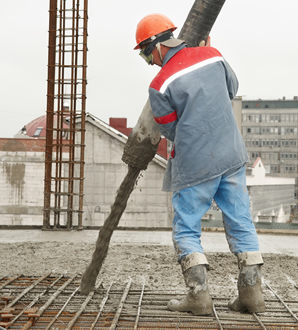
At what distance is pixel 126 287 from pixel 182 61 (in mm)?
1707

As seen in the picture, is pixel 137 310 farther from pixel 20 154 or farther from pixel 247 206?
pixel 20 154

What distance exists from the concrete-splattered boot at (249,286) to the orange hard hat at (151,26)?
150 cm

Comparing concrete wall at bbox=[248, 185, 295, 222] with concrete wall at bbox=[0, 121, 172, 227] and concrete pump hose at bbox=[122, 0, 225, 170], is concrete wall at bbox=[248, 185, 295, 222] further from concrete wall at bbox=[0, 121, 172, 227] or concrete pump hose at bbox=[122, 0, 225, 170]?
concrete pump hose at bbox=[122, 0, 225, 170]

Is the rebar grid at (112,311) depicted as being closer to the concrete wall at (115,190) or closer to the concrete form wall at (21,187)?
the concrete wall at (115,190)

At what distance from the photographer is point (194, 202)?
3021 millimetres

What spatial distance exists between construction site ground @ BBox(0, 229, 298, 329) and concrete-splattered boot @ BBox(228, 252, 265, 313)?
0.19 feet

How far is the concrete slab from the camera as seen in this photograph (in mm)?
6304

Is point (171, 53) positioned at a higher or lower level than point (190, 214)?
higher

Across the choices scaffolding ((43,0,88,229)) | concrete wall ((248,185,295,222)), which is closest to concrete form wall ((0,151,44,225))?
scaffolding ((43,0,88,229))

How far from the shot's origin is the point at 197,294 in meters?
2.91

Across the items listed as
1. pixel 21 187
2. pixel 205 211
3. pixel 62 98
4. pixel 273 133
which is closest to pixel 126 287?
pixel 205 211

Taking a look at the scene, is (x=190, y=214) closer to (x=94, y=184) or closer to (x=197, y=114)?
(x=197, y=114)

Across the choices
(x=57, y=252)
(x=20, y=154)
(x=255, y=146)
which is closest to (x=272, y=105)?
(x=255, y=146)

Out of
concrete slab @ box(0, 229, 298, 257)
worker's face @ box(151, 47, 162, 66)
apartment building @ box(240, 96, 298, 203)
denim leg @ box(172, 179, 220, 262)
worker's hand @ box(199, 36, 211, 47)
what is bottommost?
concrete slab @ box(0, 229, 298, 257)
